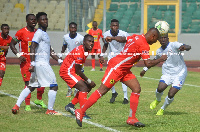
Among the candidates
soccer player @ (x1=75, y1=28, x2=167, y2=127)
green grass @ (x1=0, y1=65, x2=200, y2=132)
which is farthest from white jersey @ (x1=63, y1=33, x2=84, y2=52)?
soccer player @ (x1=75, y1=28, x2=167, y2=127)

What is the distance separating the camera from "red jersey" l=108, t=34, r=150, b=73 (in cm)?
920

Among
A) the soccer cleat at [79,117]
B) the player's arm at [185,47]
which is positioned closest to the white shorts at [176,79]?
the player's arm at [185,47]

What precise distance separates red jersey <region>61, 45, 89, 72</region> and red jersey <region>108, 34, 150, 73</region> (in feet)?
2.25

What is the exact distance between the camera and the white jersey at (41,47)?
10734 millimetres

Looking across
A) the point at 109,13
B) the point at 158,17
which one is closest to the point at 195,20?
the point at 158,17

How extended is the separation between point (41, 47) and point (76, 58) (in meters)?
1.26

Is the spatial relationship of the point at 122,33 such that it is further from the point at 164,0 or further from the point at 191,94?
the point at 164,0

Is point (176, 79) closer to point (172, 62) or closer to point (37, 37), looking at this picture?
point (172, 62)

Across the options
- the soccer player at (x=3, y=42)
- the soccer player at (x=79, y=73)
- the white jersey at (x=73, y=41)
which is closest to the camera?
the soccer player at (x=79, y=73)

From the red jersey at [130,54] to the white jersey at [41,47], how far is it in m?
2.01

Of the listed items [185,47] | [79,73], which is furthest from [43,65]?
[185,47]

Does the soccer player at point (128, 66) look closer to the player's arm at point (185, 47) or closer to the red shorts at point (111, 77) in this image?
the red shorts at point (111, 77)

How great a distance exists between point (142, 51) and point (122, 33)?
4.00 meters

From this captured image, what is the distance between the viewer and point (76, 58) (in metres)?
9.91
